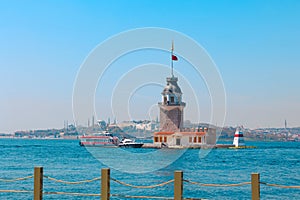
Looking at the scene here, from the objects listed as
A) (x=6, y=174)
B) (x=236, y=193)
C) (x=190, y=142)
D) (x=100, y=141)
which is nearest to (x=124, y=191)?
(x=236, y=193)

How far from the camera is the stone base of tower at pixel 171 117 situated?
5022 inches

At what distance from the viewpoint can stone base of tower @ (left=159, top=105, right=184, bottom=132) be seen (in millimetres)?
127562

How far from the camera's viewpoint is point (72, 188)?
103 feet

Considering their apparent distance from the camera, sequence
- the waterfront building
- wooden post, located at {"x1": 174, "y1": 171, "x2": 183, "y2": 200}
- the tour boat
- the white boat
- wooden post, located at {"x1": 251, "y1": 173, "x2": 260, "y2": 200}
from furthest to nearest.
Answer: the tour boat → the white boat → the waterfront building → wooden post, located at {"x1": 174, "y1": 171, "x2": 183, "y2": 200} → wooden post, located at {"x1": 251, "y1": 173, "x2": 260, "y2": 200}

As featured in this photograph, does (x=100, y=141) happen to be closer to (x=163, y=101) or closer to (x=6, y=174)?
(x=163, y=101)

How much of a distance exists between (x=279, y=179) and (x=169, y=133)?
275 feet

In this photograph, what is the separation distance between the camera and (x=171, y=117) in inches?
5039

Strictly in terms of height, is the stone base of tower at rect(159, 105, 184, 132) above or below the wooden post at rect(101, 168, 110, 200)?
above

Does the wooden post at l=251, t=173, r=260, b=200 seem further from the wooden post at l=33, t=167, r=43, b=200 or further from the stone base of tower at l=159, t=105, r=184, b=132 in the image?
the stone base of tower at l=159, t=105, r=184, b=132

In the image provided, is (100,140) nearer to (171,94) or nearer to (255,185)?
(171,94)

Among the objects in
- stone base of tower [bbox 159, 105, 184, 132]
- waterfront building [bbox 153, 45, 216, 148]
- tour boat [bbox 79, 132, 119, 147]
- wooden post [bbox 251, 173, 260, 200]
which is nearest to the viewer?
wooden post [bbox 251, 173, 260, 200]

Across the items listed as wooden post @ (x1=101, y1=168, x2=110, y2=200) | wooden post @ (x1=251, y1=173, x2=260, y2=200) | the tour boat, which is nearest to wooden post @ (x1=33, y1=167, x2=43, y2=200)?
wooden post @ (x1=101, y1=168, x2=110, y2=200)

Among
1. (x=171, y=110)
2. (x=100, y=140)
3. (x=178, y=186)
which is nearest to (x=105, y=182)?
(x=178, y=186)

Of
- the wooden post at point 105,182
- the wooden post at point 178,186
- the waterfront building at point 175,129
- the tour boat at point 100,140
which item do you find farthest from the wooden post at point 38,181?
the tour boat at point 100,140
